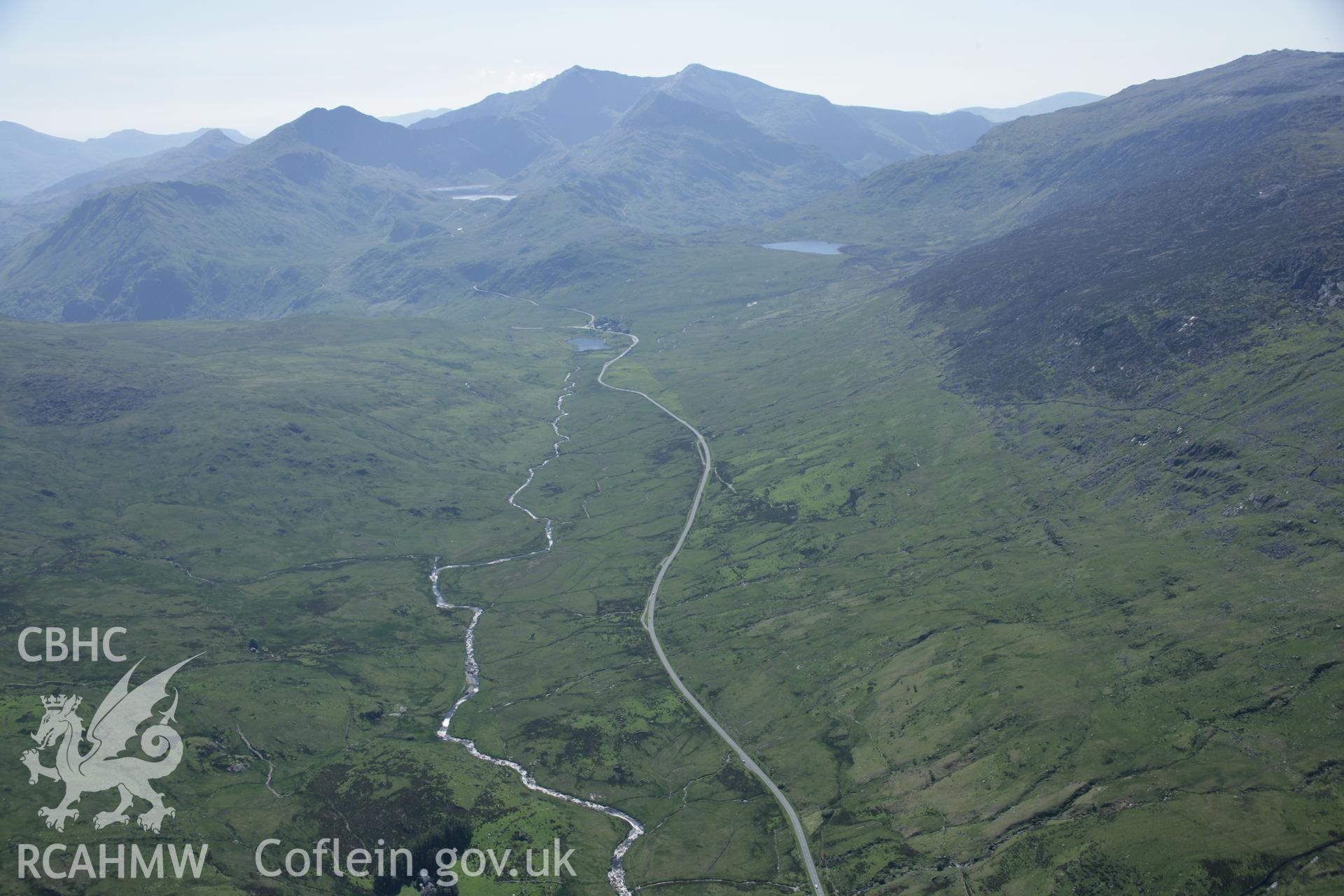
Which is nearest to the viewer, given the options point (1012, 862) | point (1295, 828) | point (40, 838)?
point (1295, 828)

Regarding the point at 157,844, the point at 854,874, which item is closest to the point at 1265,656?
the point at 854,874

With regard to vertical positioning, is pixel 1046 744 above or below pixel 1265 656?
below

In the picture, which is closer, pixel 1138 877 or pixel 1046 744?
pixel 1138 877

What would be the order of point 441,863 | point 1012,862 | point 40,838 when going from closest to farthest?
point 1012,862 < point 40,838 < point 441,863

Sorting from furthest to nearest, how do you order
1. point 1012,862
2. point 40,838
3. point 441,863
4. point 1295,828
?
point 441,863
point 40,838
point 1012,862
point 1295,828

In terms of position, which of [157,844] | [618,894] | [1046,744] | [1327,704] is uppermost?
[1327,704]

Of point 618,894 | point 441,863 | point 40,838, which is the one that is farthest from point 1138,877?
point 40,838

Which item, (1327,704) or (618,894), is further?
(618,894)

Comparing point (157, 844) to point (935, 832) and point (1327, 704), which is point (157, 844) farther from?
point (1327, 704)

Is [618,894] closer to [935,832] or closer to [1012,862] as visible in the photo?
[935,832]
